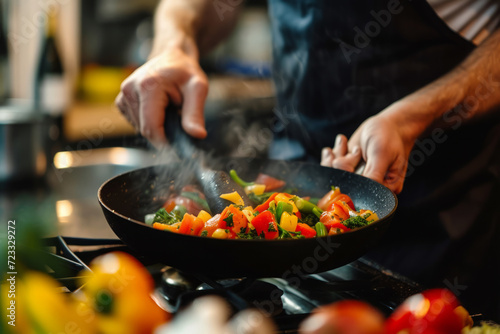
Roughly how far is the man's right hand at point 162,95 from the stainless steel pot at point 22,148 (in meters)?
0.56

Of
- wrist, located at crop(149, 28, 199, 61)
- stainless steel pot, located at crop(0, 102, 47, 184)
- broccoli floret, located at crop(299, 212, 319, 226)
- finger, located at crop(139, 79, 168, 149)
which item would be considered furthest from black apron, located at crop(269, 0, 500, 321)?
stainless steel pot, located at crop(0, 102, 47, 184)

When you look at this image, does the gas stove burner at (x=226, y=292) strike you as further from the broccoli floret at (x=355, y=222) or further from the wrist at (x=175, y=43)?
the wrist at (x=175, y=43)

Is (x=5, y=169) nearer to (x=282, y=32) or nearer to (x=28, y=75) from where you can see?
(x=282, y=32)

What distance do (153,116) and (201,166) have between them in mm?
183

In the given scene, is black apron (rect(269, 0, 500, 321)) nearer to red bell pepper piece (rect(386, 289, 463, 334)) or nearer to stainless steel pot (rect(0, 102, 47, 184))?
red bell pepper piece (rect(386, 289, 463, 334))

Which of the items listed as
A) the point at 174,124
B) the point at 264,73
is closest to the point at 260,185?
the point at 174,124

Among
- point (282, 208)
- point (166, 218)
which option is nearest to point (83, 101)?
point (166, 218)

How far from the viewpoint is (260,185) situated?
1278mm

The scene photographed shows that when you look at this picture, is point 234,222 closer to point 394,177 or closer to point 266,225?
point 266,225

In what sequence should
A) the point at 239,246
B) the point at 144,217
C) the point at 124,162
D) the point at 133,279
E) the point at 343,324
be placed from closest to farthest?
the point at 343,324
the point at 133,279
the point at 239,246
the point at 144,217
the point at 124,162

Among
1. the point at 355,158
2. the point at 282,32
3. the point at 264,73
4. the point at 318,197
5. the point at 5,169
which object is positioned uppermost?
the point at 282,32

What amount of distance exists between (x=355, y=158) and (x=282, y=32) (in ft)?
2.16

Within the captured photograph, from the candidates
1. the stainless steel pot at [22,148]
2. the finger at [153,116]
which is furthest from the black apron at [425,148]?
the stainless steel pot at [22,148]

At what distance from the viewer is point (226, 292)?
792 millimetres
